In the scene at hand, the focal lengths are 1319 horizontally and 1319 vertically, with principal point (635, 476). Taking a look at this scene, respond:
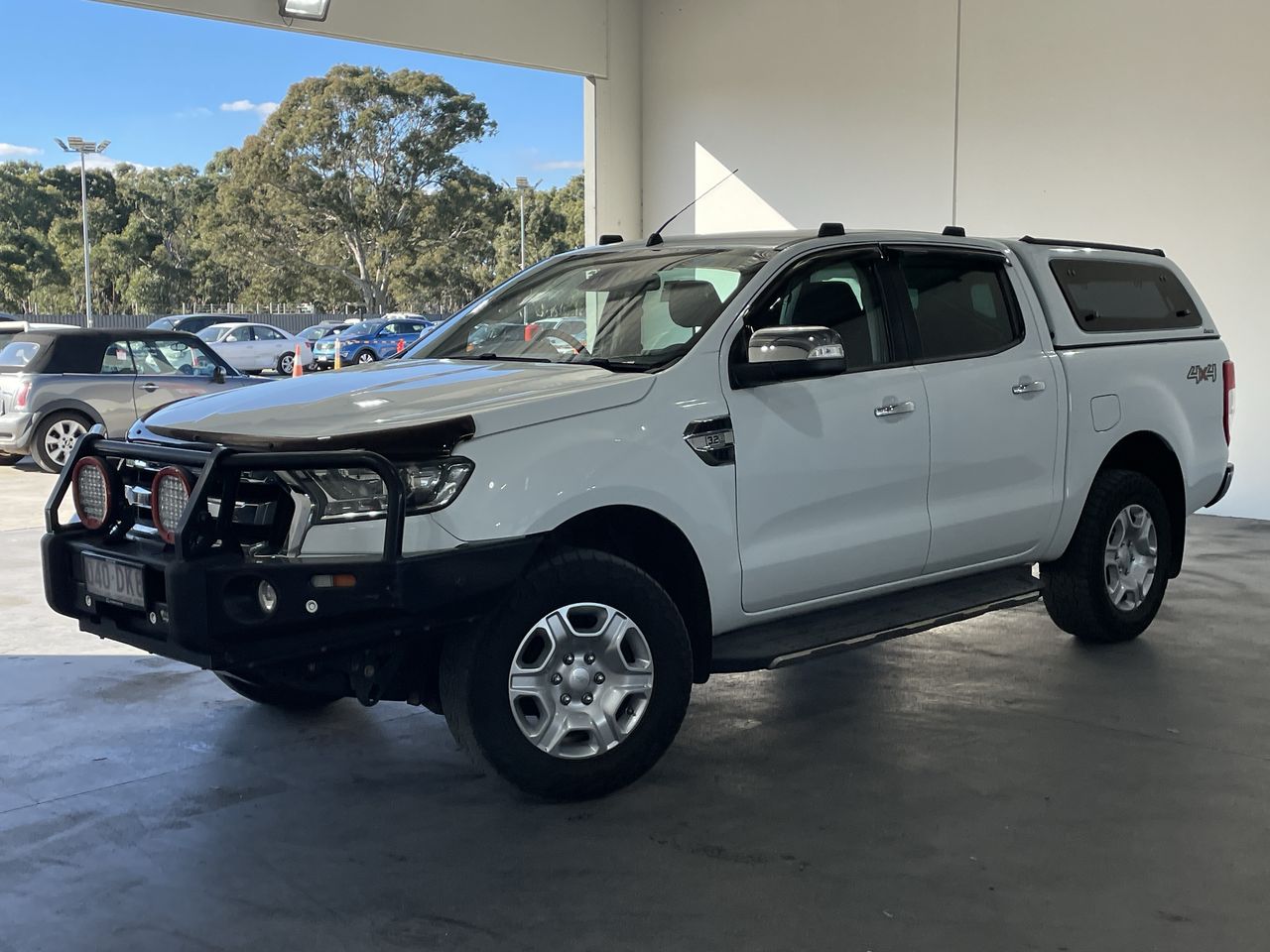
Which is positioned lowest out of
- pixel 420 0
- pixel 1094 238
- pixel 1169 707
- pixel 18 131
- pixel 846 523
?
pixel 1169 707

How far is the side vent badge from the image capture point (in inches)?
168

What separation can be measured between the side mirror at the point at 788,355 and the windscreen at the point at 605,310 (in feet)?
0.64

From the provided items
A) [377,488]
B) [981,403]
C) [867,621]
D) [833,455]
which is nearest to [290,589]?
[377,488]

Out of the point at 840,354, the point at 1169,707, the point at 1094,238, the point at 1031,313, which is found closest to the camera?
the point at 840,354

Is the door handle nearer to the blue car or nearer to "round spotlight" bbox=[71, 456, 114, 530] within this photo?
"round spotlight" bbox=[71, 456, 114, 530]

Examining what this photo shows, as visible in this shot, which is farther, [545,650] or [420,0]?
[420,0]

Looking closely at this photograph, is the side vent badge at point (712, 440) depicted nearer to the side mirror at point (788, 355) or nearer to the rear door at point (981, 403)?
the side mirror at point (788, 355)

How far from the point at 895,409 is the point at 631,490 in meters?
1.30

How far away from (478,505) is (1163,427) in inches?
147

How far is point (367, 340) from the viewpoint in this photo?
1339 inches

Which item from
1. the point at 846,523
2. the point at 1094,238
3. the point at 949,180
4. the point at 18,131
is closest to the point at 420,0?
the point at 949,180

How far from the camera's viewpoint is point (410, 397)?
4086 mm

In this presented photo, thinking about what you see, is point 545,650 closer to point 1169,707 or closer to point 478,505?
point 478,505

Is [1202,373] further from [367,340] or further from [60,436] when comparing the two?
[367,340]
